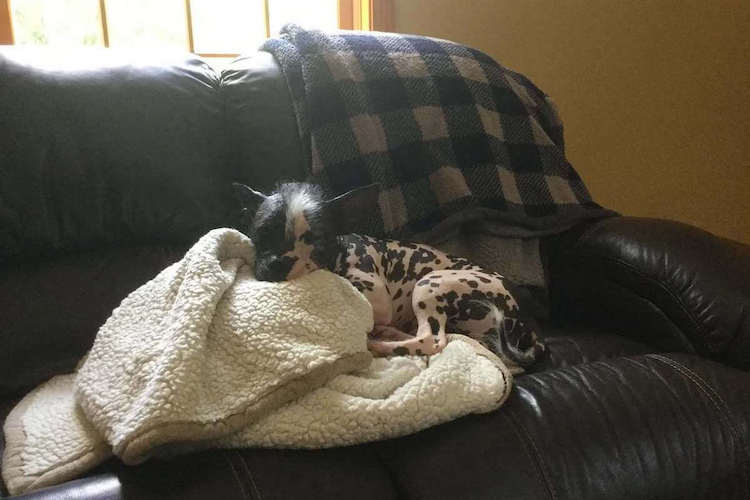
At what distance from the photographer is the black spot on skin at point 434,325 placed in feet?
4.46

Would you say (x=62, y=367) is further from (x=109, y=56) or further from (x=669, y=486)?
(x=669, y=486)

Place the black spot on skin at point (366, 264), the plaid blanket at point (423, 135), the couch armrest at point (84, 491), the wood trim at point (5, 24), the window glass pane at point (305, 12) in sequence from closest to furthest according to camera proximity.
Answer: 1. the couch armrest at point (84, 491)
2. the black spot on skin at point (366, 264)
3. the plaid blanket at point (423, 135)
4. the wood trim at point (5, 24)
5. the window glass pane at point (305, 12)

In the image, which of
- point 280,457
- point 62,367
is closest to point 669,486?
point 280,457

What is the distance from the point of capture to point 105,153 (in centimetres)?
139

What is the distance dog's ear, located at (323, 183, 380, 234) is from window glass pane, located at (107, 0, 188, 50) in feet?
3.73

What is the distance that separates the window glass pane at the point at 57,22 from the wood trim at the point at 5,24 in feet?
0.39

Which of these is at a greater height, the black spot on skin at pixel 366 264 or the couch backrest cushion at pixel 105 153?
the couch backrest cushion at pixel 105 153

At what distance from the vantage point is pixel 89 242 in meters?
1.40

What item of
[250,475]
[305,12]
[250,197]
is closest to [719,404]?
[250,475]

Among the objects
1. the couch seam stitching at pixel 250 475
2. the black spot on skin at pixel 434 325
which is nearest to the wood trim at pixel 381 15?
the black spot on skin at pixel 434 325

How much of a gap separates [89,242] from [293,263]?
52cm

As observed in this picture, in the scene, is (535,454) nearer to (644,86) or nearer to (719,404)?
(719,404)

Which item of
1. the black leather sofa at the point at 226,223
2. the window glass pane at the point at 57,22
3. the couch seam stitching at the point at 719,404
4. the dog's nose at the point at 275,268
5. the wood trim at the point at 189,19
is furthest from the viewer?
the wood trim at the point at 189,19

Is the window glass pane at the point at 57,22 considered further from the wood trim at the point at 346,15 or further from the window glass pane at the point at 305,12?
the wood trim at the point at 346,15
